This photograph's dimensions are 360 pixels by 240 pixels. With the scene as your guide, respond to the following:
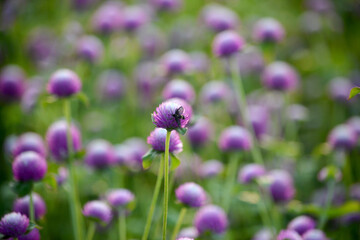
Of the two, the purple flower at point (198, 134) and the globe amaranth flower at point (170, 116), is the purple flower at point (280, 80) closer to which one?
the purple flower at point (198, 134)

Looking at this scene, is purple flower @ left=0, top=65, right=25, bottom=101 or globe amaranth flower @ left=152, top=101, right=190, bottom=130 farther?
purple flower @ left=0, top=65, right=25, bottom=101

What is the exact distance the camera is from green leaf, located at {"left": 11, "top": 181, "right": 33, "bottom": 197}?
1.96 metres

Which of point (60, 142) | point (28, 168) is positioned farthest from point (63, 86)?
point (28, 168)

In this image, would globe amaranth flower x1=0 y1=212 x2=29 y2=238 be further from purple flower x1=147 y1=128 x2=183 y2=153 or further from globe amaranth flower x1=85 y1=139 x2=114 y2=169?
globe amaranth flower x1=85 y1=139 x2=114 y2=169

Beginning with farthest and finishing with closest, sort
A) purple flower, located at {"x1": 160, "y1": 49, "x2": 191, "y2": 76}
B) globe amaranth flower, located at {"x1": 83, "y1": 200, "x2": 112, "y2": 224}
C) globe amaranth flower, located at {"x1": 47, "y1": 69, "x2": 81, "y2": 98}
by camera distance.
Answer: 1. purple flower, located at {"x1": 160, "y1": 49, "x2": 191, "y2": 76}
2. globe amaranth flower, located at {"x1": 47, "y1": 69, "x2": 81, "y2": 98}
3. globe amaranth flower, located at {"x1": 83, "y1": 200, "x2": 112, "y2": 224}

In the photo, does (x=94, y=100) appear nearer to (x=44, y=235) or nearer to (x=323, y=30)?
(x=44, y=235)

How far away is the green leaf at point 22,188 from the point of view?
196 cm

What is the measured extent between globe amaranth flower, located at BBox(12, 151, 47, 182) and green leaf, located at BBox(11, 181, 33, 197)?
0.02 m

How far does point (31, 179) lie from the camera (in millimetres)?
2041

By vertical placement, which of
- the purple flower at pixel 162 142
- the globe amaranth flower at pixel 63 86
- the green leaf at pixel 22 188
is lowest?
the green leaf at pixel 22 188

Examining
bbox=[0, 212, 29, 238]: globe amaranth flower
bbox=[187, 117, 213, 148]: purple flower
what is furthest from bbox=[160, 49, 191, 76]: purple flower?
bbox=[0, 212, 29, 238]: globe amaranth flower

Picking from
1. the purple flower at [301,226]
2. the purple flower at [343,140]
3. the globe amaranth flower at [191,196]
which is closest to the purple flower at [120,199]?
the globe amaranth flower at [191,196]

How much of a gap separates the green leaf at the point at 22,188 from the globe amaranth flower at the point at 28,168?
2 cm

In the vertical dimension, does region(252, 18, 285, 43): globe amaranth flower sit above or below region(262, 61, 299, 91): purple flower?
above
